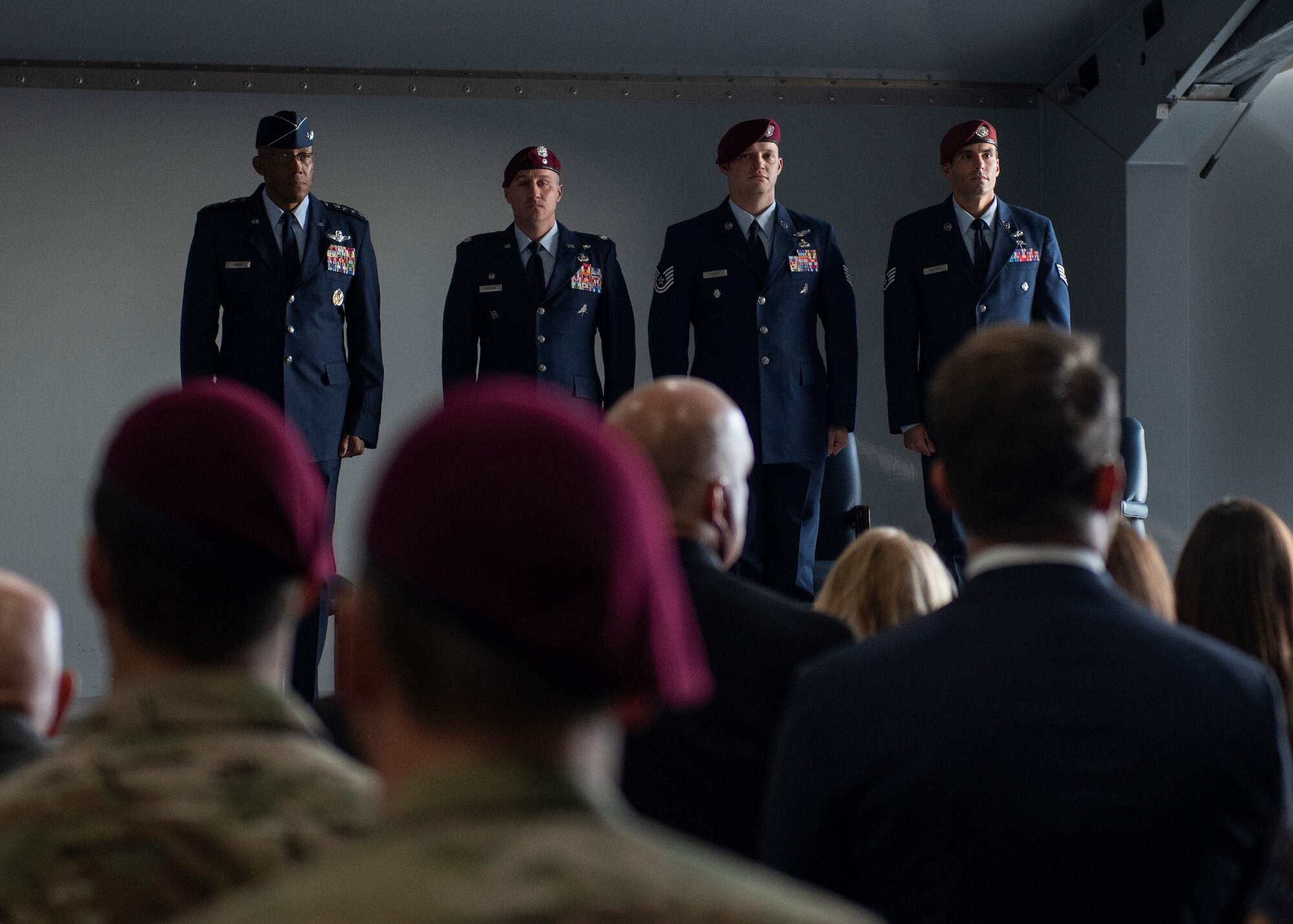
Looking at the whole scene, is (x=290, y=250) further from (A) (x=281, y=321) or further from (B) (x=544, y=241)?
(B) (x=544, y=241)

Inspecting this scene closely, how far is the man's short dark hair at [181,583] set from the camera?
38.4 inches

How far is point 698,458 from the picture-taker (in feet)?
5.89

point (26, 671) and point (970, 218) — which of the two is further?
point (970, 218)

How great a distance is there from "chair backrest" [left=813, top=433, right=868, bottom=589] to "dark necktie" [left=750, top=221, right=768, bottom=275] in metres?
0.65

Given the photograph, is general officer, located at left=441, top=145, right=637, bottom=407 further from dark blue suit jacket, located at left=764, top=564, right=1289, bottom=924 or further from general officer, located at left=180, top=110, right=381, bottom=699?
dark blue suit jacket, located at left=764, top=564, right=1289, bottom=924

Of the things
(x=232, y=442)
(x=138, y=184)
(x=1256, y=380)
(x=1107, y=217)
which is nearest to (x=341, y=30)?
(x=138, y=184)

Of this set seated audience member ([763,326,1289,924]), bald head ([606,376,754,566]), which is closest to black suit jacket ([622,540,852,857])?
bald head ([606,376,754,566])

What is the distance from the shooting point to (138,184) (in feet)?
19.5

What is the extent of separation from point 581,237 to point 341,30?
1617 mm

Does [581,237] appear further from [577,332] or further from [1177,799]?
Result: [1177,799]

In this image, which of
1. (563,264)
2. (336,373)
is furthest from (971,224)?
(336,373)

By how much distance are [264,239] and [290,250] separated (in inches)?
3.2

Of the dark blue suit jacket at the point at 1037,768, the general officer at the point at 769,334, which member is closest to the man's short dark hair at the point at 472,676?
the dark blue suit jacket at the point at 1037,768

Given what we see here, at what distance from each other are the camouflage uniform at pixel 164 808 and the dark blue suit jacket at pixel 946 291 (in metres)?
3.64
